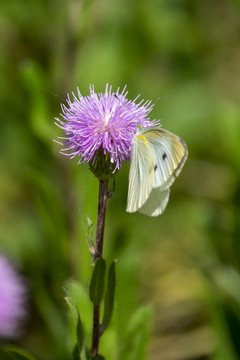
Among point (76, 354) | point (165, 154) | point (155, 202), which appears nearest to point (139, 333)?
point (76, 354)

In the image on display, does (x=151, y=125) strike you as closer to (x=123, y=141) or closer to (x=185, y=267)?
(x=123, y=141)

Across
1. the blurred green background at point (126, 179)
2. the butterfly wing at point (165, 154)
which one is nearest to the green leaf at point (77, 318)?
the blurred green background at point (126, 179)

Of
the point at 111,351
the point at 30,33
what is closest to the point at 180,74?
the point at 30,33

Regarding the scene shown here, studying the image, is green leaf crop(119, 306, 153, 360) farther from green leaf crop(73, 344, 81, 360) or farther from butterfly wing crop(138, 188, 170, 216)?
butterfly wing crop(138, 188, 170, 216)

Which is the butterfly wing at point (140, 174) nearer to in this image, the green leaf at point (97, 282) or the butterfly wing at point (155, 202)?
the butterfly wing at point (155, 202)

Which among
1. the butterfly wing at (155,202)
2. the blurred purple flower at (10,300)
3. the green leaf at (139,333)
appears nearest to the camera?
the butterfly wing at (155,202)

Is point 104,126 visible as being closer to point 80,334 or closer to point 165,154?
point 165,154

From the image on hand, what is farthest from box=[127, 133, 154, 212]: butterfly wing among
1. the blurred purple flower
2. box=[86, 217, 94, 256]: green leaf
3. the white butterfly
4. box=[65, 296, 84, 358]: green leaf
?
the blurred purple flower
